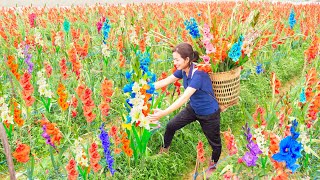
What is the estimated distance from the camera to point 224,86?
3.12m

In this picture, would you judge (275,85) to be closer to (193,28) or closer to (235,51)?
(235,51)

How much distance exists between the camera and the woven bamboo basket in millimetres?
3095

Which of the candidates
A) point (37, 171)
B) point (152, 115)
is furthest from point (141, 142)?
point (37, 171)

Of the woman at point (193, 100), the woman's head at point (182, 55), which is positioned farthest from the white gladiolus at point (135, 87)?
the woman's head at point (182, 55)

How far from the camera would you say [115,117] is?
3.85 metres

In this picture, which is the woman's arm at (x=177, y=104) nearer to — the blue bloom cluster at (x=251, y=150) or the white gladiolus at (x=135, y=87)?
the white gladiolus at (x=135, y=87)

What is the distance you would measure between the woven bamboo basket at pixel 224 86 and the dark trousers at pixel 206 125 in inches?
9.9

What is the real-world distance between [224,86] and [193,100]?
15.6 inches

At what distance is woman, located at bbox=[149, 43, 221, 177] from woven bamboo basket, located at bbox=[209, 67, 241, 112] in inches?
9.2

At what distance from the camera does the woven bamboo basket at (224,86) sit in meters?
3.10

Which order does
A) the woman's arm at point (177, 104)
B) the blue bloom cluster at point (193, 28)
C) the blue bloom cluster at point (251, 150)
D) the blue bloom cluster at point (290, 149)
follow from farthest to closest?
the blue bloom cluster at point (193, 28) → the woman's arm at point (177, 104) → the blue bloom cluster at point (251, 150) → the blue bloom cluster at point (290, 149)

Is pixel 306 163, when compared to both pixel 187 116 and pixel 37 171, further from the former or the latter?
pixel 37 171

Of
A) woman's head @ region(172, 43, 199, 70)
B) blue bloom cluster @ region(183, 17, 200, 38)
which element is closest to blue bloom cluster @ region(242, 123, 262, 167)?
woman's head @ region(172, 43, 199, 70)

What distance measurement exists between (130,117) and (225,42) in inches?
49.9
